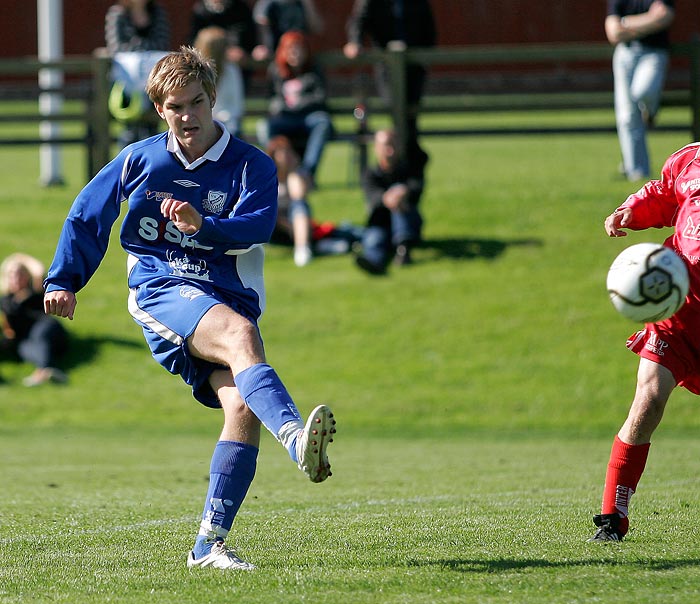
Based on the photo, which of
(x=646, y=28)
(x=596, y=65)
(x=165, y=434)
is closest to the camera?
(x=165, y=434)

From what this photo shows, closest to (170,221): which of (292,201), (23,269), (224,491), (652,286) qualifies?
(224,491)

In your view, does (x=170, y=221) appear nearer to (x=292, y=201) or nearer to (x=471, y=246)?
(x=292, y=201)

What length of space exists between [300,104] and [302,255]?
2026mm

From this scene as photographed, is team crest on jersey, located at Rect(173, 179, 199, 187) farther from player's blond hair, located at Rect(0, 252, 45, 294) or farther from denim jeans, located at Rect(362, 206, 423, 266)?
denim jeans, located at Rect(362, 206, 423, 266)

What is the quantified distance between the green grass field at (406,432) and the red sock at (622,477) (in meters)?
0.19

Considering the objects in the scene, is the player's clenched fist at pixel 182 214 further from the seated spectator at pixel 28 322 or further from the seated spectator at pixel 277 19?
the seated spectator at pixel 277 19

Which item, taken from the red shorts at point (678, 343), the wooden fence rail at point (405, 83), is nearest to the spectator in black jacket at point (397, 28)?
the wooden fence rail at point (405, 83)

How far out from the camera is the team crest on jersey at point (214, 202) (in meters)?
5.32

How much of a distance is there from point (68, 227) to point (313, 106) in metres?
10.7

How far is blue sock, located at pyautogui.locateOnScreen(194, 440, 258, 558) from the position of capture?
16.3 feet

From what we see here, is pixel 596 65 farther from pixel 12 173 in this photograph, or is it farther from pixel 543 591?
pixel 543 591

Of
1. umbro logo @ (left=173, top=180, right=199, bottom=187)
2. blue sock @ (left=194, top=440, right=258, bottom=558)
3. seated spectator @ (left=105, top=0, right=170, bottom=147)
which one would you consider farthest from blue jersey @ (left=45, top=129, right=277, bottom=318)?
seated spectator @ (left=105, top=0, right=170, bottom=147)

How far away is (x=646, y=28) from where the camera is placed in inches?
564

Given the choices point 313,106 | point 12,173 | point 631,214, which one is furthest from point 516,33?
point 631,214
